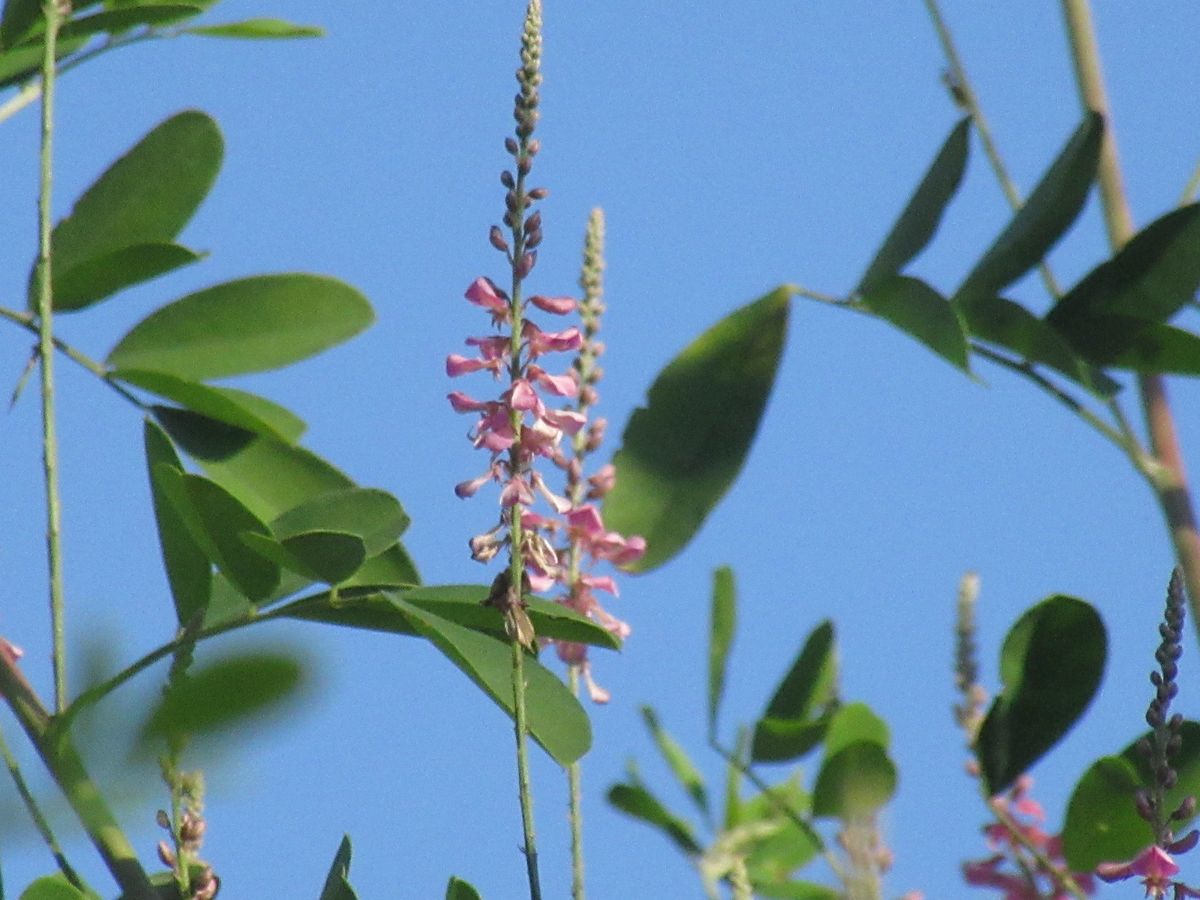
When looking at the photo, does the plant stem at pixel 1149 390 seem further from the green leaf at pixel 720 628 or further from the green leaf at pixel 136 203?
the green leaf at pixel 136 203

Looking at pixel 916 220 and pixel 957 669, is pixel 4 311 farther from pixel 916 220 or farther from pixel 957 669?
pixel 957 669

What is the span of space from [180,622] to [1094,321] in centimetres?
80

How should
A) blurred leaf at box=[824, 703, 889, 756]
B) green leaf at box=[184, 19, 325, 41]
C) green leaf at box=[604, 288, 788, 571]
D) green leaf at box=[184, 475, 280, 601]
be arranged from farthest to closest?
green leaf at box=[184, 19, 325, 41], green leaf at box=[604, 288, 788, 571], blurred leaf at box=[824, 703, 889, 756], green leaf at box=[184, 475, 280, 601]

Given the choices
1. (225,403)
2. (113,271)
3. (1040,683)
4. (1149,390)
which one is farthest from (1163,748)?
(113,271)

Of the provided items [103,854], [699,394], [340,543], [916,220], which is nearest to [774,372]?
[699,394]

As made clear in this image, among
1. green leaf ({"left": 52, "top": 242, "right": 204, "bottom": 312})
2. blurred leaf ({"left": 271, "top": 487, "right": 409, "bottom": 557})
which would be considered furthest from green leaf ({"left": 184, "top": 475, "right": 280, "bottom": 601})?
green leaf ({"left": 52, "top": 242, "right": 204, "bottom": 312})

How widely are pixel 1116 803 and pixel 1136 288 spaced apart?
477 mm

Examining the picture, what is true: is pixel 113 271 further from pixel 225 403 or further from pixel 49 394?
pixel 49 394

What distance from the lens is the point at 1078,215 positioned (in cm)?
151

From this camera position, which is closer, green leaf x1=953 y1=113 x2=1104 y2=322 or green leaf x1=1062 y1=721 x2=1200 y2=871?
green leaf x1=1062 y1=721 x2=1200 y2=871

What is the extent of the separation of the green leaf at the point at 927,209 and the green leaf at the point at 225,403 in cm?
51

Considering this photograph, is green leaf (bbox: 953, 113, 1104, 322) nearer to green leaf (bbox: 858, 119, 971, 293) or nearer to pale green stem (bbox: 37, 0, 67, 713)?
green leaf (bbox: 858, 119, 971, 293)

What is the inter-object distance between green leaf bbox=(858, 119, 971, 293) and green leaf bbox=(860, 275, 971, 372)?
0.12ft

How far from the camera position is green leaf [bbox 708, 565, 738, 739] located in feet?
4.54
